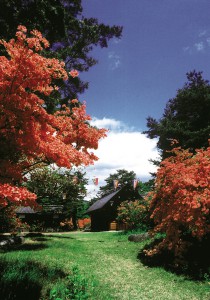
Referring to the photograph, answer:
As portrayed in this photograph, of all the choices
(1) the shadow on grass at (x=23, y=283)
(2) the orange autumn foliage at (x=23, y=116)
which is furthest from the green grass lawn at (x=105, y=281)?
(2) the orange autumn foliage at (x=23, y=116)

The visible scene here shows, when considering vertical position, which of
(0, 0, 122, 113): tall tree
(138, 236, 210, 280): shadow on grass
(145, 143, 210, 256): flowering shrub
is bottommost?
(138, 236, 210, 280): shadow on grass

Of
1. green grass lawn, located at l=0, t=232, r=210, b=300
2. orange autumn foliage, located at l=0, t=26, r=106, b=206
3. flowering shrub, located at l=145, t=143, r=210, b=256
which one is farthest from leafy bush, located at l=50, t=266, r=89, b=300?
flowering shrub, located at l=145, t=143, r=210, b=256

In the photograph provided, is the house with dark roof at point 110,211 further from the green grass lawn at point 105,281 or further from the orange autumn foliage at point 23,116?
the orange autumn foliage at point 23,116

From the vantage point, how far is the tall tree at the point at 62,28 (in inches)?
483

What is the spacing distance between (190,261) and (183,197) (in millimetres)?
2878

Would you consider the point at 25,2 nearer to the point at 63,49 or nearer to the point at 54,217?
the point at 63,49

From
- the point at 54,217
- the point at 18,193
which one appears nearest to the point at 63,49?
the point at 18,193

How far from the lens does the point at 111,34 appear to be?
17.9 meters

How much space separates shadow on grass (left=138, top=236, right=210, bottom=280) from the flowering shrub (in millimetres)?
490

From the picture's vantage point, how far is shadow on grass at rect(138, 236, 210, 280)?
29.9 ft

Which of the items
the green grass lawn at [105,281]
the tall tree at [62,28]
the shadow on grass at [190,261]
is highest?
the tall tree at [62,28]

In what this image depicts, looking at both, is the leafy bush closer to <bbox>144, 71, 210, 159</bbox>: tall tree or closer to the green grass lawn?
the green grass lawn

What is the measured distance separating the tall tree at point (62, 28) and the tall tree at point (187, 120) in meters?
12.7

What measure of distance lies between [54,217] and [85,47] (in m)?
32.7
